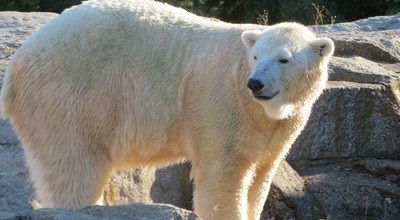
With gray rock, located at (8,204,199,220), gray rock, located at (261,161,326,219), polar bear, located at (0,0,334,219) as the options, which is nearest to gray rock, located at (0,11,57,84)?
polar bear, located at (0,0,334,219)

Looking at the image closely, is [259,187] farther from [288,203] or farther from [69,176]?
[69,176]

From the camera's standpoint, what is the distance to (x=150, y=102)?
6.11 metres

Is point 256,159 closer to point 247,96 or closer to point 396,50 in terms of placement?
point 247,96

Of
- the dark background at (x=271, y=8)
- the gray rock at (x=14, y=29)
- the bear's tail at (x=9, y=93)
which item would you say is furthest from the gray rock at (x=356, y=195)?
the dark background at (x=271, y=8)

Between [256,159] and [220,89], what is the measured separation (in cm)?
52

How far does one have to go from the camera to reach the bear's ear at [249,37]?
5.81 m

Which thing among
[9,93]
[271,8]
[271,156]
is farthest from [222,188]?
[271,8]

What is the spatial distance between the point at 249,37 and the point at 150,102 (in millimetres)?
817

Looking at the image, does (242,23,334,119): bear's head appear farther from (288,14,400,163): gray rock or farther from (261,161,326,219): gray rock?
(288,14,400,163): gray rock

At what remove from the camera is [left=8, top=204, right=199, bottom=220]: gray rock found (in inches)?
167

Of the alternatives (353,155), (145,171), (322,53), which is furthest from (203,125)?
(353,155)

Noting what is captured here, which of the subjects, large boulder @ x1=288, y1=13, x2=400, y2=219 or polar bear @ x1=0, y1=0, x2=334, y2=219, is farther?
large boulder @ x1=288, y1=13, x2=400, y2=219

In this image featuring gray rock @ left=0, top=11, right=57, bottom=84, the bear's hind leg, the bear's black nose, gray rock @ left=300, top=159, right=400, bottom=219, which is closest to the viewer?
the bear's black nose

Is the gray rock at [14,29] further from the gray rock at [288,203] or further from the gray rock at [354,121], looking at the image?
the gray rock at [354,121]
